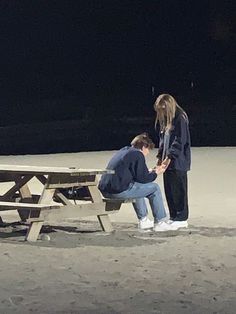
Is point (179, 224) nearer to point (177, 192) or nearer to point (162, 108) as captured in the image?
point (177, 192)

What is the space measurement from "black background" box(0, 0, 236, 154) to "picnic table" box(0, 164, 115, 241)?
1829 centimetres

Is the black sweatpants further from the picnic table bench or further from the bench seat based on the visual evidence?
the picnic table bench

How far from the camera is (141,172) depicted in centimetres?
920

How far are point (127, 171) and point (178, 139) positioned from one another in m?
0.64

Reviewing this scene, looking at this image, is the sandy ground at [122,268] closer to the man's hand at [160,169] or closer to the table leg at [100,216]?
the table leg at [100,216]

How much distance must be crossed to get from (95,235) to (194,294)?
2964 millimetres

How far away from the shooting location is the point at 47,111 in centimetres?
2958

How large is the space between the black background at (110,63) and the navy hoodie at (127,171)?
18.5 metres

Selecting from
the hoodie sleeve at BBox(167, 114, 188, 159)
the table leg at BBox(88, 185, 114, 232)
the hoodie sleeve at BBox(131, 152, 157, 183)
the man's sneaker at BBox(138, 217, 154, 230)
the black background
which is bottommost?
the black background

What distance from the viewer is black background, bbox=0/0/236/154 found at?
2898 centimetres

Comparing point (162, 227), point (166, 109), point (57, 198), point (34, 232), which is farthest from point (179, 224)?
point (34, 232)

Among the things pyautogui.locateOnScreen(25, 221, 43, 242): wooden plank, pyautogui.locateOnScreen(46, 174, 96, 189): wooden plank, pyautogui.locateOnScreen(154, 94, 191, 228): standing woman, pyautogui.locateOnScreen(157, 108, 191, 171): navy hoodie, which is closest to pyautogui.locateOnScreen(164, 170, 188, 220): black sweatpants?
pyautogui.locateOnScreen(154, 94, 191, 228): standing woman

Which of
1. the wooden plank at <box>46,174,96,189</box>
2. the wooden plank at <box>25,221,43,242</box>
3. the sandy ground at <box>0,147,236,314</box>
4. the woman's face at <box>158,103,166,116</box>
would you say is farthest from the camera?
the woman's face at <box>158,103,166,116</box>

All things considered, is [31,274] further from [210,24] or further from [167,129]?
[210,24]
